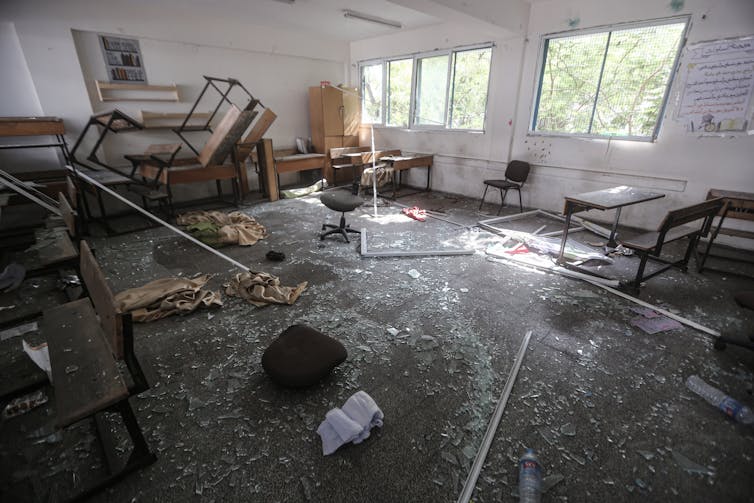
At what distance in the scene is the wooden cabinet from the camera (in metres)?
7.11

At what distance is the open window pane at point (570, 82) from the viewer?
4719 millimetres

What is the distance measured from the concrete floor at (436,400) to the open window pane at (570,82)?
2806 millimetres

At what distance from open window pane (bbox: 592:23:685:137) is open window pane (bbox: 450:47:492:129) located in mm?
1845

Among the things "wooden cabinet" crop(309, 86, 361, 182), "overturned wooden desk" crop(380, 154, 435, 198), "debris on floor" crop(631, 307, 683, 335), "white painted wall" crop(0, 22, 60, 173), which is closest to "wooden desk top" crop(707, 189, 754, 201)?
"debris on floor" crop(631, 307, 683, 335)

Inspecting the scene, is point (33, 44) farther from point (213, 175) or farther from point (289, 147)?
point (289, 147)

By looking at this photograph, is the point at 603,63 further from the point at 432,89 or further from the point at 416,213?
the point at 416,213

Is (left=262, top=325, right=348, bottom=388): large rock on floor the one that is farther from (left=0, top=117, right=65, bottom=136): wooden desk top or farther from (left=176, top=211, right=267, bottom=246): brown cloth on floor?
(left=0, top=117, right=65, bottom=136): wooden desk top

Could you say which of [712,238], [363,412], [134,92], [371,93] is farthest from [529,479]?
[371,93]

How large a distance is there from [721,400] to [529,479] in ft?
4.48

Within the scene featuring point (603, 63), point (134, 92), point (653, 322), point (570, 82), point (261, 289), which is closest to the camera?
point (653, 322)

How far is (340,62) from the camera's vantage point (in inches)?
304

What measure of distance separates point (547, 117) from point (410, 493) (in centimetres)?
560

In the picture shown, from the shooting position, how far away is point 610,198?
339cm

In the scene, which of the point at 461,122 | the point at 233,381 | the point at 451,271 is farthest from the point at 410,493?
the point at 461,122
